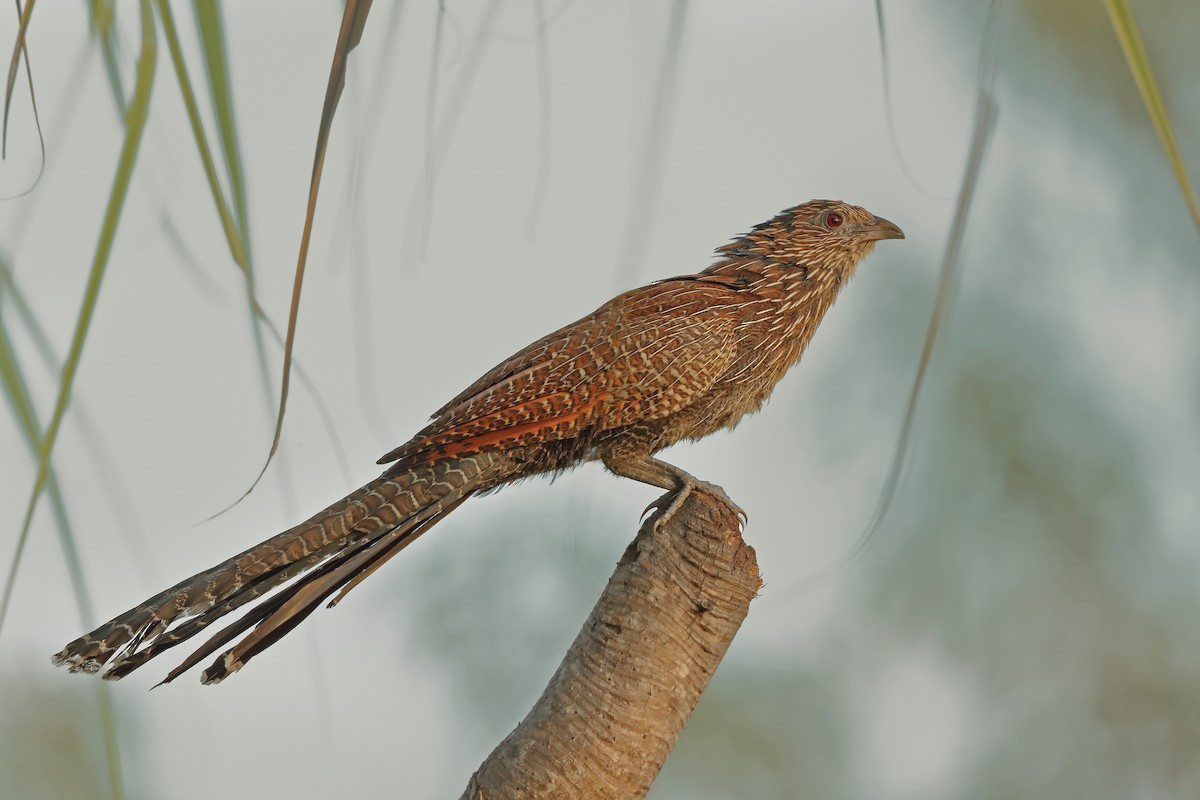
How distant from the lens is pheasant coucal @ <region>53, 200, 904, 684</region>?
2.89m

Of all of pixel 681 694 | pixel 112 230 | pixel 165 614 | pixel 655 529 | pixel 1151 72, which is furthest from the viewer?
pixel 655 529

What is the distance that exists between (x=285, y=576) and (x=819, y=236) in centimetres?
290

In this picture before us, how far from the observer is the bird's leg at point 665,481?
141 inches

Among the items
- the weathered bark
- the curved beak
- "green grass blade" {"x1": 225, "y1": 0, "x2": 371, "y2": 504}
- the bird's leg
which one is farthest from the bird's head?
"green grass blade" {"x1": 225, "y1": 0, "x2": 371, "y2": 504}

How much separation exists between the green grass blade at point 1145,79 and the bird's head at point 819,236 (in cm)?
386

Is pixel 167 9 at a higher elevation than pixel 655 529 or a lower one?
lower

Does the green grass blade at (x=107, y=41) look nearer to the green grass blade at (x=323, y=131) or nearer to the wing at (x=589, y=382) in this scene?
the green grass blade at (x=323, y=131)

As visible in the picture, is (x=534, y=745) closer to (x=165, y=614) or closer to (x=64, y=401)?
(x=165, y=614)

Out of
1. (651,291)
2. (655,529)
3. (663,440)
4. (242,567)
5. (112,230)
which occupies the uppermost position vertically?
(651,291)

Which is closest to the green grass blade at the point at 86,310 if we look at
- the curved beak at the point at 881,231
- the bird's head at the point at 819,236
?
the bird's head at the point at 819,236

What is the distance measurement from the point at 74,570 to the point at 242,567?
1997 mm

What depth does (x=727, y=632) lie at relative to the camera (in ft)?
9.99

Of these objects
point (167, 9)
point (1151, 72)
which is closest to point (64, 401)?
point (167, 9)

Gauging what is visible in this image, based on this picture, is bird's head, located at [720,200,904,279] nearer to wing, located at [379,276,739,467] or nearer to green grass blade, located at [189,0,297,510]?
wing, located at [379,276,739,467]
